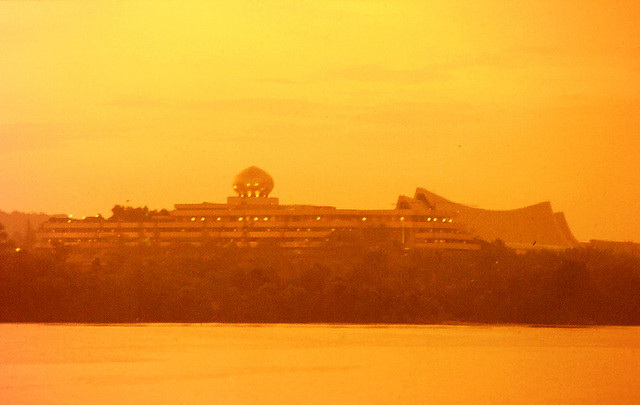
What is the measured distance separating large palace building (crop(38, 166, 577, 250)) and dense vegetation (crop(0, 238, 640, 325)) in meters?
35.4

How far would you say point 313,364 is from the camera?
40.2 metres

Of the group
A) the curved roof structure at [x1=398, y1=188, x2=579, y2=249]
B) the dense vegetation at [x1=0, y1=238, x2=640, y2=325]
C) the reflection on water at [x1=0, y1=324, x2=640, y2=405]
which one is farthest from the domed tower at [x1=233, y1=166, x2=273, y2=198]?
the reflection on water at [x1=0, y1=324, x2=640, y2=405]

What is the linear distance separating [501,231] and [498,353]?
68.9 meters

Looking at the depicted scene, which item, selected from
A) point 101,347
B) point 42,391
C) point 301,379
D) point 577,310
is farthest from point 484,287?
point 42,391

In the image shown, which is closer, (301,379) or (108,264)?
(301,379)

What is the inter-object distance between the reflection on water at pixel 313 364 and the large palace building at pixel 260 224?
4259 centimetres

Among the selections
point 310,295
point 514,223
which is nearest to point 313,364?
point 310,295

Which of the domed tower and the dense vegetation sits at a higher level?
the domed tower

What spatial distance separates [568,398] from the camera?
34.4 metres

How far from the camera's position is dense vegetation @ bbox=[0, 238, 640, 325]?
2126 inches

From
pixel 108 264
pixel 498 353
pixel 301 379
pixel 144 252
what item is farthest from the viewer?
pixel 144 252

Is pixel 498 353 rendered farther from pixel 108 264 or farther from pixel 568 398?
pixel 108 264

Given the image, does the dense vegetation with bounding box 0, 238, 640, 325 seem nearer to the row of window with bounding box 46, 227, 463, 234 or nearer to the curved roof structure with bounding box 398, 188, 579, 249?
the row of window with bounding box 46, 227, 463, 234

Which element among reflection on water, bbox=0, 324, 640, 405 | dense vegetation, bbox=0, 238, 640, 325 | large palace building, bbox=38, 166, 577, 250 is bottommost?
reflection on water, bbox=0, 324, 640, 405
